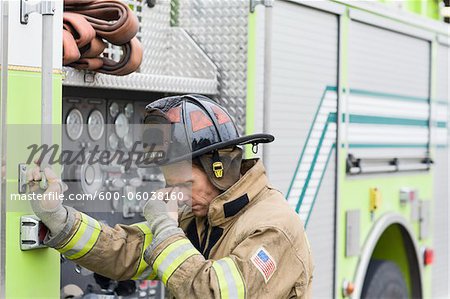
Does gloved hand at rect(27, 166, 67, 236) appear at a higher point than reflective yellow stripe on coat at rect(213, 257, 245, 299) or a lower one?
higher

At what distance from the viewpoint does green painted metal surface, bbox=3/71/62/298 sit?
104 inches

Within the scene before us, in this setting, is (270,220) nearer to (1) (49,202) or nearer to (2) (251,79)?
(1) (49,202)

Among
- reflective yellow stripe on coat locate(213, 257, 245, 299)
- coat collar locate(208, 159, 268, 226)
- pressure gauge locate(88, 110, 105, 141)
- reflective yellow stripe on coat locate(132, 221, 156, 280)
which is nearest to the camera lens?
reflective yellow stripe on coat locate(213, 257, 245, 299)

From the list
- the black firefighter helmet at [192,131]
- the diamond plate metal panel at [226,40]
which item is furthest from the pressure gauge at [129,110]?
the black firefighter helmet at [192,131]

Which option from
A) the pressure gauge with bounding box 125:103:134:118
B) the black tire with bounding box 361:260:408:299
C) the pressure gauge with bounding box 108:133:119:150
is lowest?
the black tire with bounding box 361:260:408:299

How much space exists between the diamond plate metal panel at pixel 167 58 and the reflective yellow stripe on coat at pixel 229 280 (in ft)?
3.84

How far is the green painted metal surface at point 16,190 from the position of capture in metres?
2.65

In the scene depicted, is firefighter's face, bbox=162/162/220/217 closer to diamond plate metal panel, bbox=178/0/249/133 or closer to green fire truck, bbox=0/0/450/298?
green fire truck, bbox=0/0/450/298

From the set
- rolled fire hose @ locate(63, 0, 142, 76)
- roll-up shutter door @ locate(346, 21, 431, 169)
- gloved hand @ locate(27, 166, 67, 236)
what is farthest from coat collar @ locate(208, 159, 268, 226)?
roll-up shutter door @ locate(346, 21, 431, 169)

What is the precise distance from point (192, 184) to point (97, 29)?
765 mm

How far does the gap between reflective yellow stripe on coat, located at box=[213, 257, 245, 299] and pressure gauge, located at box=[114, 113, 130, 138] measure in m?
1.28

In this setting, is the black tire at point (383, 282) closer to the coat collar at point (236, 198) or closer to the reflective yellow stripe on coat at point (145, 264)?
the reflective yellow stripe on coat at point (145, 264)

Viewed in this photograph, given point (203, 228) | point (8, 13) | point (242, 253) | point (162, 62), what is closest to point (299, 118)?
point (162, 62)

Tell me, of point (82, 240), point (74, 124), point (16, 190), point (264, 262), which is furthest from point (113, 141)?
point (264, 262)
